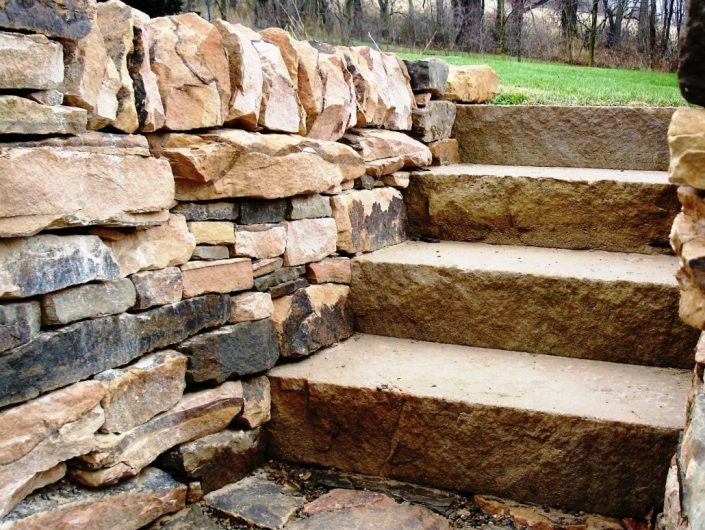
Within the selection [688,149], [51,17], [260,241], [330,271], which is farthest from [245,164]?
[688,149]

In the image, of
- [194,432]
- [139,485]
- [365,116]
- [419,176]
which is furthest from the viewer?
[419,176]

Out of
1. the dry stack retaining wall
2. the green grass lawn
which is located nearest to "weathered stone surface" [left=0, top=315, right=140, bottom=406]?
the dry stack retaining wall

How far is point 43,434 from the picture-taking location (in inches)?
79.5

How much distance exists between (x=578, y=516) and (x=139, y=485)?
1393 millimetres

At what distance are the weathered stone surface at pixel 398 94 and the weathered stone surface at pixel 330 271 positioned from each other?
88 cm

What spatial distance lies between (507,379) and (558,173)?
1.40 m

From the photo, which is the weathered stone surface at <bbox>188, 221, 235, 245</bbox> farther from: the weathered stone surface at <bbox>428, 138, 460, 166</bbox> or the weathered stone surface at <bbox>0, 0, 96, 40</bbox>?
the weathered stone surface at <bbox>428, 138, 460, 166</bbox>

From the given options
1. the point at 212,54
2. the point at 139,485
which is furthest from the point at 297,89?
the point at 139,485

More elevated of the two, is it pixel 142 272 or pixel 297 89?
pixel 297 89

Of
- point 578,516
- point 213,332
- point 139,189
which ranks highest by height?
point 139,189

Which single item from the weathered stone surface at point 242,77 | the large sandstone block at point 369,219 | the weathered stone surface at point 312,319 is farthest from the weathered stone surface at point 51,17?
the large sandstone block at point 369,219

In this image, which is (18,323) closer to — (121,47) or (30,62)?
(30,62)

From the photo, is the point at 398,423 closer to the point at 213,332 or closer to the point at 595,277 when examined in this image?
the point at 213,332

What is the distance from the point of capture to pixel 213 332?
2.65 metres
